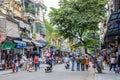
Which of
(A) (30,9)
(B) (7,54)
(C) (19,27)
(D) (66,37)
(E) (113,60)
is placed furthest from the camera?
(A) (30,9)

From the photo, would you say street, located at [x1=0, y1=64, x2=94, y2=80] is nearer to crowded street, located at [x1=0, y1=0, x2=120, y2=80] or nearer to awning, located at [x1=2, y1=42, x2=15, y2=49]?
crowded street, located at [x1=0, y1=0, x2=120, y2=80]

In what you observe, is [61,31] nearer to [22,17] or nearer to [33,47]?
[22,17]

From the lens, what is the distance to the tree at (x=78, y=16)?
31.4 m

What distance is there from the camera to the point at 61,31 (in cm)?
3344

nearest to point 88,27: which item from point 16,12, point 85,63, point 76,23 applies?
point 76,23

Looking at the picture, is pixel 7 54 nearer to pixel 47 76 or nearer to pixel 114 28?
pixel 47 76

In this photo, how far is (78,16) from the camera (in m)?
31.8

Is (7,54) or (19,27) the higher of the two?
(19,27)

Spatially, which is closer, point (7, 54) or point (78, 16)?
point (78, 16)

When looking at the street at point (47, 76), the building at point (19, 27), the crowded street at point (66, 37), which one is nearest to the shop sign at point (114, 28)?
the crowded street at point (66, 37)

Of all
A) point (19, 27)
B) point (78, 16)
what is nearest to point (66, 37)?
point (78, 16)

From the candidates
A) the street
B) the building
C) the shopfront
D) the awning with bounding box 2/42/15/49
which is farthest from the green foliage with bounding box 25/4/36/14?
the street

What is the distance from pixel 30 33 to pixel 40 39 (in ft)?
19.5

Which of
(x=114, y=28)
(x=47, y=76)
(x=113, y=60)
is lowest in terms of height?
(x=47, y=76)
